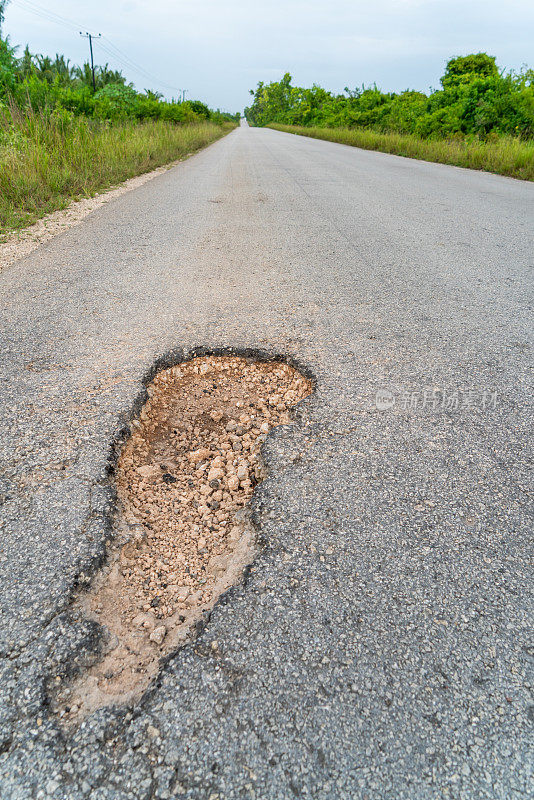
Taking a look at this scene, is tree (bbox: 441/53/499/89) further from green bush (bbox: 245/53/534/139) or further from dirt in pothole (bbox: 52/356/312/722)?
dirt in pothole (bbox: 52/356/312/722)

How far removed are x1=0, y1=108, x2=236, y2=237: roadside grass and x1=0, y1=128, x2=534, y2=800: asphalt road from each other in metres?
2.48

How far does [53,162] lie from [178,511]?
6686mm

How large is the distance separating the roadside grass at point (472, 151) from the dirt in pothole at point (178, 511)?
33.2 ft

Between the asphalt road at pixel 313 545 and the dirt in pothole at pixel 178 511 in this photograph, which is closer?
the asphalt road at pixel 313 545

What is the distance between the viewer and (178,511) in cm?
160

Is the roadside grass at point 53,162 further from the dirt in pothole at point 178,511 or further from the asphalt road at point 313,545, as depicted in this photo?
the dirt in pothole at point 178,511

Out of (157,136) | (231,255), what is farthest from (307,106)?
(231,255)

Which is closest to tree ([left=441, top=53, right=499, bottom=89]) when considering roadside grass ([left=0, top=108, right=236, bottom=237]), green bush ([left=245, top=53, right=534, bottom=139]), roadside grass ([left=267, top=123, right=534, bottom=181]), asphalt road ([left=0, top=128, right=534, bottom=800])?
green bush ([left=245, top=53, right=534, bottom=139])

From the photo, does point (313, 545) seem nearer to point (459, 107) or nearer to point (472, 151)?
point (472, 151)

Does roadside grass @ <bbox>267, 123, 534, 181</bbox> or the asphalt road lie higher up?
roadside grass @ <bbox>267, 123, 534, 181</bbox>

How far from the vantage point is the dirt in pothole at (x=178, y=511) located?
1.15m

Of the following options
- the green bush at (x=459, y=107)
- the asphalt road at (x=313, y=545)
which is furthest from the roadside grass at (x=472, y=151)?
the asphalt road at (x=313, y=545)

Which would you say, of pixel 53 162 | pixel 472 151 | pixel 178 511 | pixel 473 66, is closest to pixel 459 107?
pixel 472 151

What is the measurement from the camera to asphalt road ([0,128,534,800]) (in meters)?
0.93
